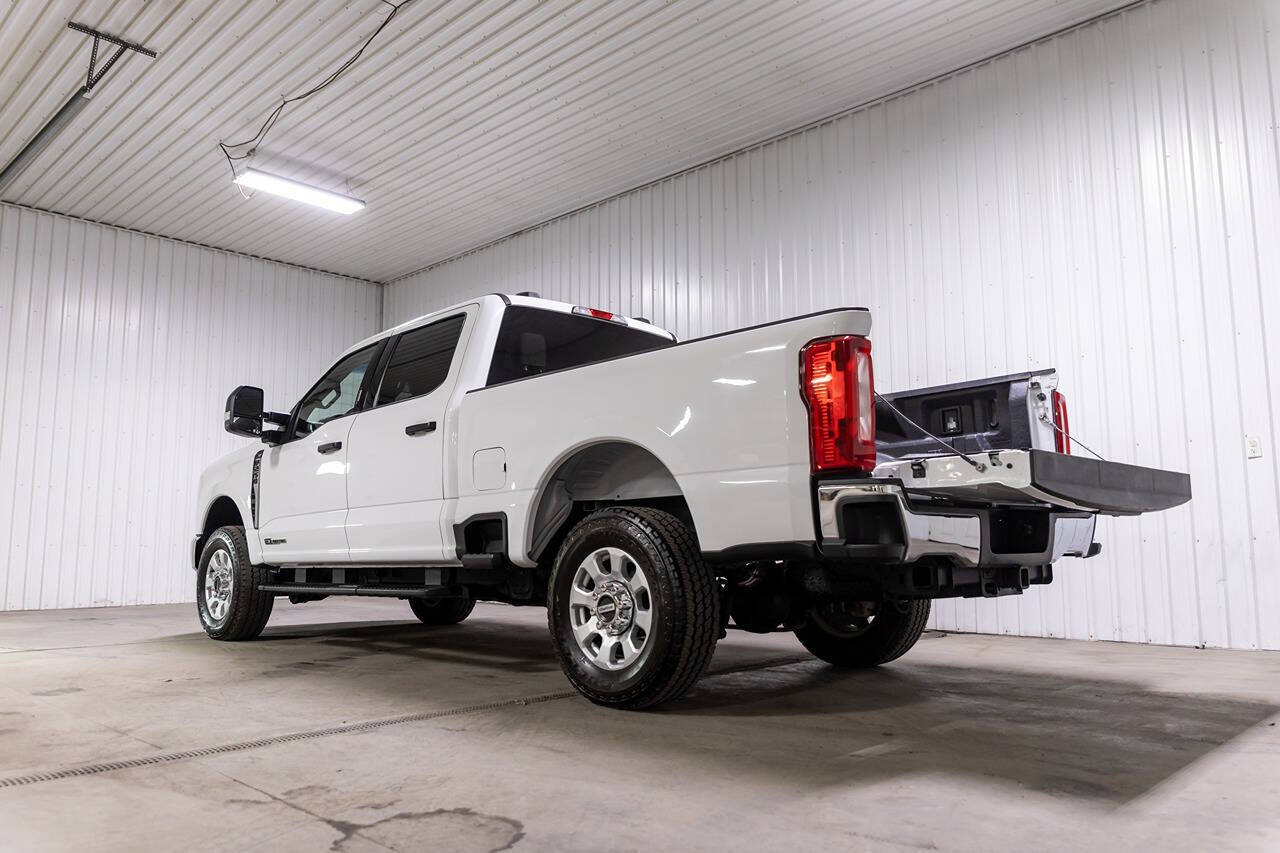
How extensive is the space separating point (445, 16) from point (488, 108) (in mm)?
1521

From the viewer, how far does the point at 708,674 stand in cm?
466

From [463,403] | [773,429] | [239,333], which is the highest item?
[239,333]

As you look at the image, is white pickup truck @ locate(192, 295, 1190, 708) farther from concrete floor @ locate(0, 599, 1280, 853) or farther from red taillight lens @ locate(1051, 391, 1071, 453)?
concrete floor @ locate(0, 599, 1280, 853)

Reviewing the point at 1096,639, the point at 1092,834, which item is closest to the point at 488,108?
the point at 1096,639

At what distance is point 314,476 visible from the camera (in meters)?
5.47

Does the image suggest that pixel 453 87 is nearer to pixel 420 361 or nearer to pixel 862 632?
pixel 420 361

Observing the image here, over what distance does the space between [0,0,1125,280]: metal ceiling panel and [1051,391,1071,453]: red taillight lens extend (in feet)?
13.4

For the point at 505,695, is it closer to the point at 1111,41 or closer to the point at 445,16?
the point at 445,16

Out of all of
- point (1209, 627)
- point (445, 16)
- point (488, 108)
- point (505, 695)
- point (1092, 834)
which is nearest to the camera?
point (1092, 834)

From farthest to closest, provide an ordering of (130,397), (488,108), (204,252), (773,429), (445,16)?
1. (204,252)
2. (130,397)
3. (488,108)
4. (445,16)
5. (773,429)

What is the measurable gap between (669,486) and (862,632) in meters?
1.78

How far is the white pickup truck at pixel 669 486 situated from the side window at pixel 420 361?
0.6 inches

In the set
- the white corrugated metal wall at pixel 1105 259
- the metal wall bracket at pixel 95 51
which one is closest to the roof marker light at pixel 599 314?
the white corrugated metal wall at pixel 1105 259

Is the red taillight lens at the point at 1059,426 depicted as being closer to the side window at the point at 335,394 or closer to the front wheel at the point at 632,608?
the front wheel at the point at 632,608
